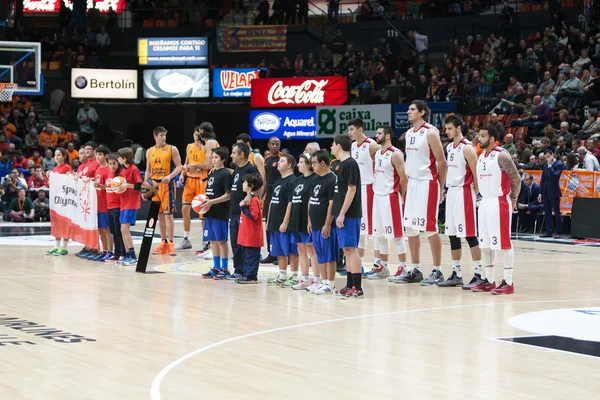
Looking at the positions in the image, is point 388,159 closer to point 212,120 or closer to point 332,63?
point 332,63

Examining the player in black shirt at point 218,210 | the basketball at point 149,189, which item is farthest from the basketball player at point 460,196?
the basketball at point 149,189

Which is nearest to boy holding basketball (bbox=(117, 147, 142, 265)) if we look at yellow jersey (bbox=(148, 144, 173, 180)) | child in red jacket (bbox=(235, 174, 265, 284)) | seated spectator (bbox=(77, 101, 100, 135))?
yellow jersey (bbox=(148, 144, 173, 180))

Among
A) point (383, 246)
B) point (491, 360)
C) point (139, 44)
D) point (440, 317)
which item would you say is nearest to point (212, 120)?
point (139, 44)

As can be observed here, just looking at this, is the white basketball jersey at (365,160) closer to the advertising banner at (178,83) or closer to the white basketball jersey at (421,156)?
the white basketball jersey at (421,156)

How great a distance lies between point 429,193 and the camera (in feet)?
40.9

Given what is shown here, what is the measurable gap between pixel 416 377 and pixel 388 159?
6.05 meters

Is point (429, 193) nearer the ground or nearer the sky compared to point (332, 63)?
nearer the ground

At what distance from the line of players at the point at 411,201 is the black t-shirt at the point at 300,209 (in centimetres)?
4

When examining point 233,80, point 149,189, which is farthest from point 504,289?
point 233,80

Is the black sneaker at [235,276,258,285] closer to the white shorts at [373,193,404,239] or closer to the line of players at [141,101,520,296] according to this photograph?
the line of players at [141,101,520,296]

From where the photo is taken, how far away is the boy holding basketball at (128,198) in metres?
14.4

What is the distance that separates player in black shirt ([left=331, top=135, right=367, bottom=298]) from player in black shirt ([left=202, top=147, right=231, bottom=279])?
2.01 meters

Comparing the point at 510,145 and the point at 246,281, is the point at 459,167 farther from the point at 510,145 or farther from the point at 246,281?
the point at 510,145

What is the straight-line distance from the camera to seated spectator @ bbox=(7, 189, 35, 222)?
77.2 ft
